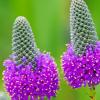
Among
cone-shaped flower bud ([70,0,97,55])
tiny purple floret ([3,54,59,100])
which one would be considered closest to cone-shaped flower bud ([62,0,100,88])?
cone-shaped flower bud ([70,0,97,55])

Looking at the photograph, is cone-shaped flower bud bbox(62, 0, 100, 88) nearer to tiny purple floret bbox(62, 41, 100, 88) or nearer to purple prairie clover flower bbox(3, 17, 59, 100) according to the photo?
tiny purple floret bbox(62, 41, 100, 88)

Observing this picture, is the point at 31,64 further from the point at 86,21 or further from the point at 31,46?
the point at 86,21

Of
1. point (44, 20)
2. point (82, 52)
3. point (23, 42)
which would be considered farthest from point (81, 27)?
point (44, 20)

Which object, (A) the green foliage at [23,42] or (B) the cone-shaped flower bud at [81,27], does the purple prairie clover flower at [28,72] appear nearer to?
(A) the green foliage at [23,42]

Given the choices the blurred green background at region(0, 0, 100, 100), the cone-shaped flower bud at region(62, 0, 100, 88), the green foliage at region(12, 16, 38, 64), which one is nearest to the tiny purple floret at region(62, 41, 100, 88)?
the cone-shaped flower bud at region(62, 0, 100, 88)

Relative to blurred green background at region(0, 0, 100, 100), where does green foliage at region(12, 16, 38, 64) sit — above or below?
below

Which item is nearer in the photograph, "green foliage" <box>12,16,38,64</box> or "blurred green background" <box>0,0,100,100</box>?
"green foliage" <box>12,16,38,64</box>

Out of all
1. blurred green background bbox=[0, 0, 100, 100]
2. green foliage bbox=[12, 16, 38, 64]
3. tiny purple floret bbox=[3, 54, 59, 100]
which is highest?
blurred green background bbox=[0, 0, 100, 100]
